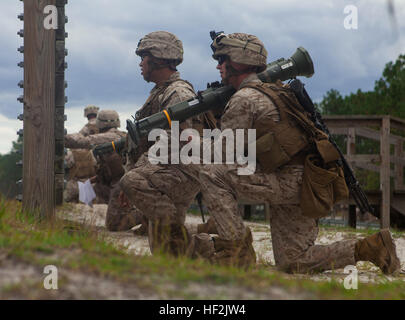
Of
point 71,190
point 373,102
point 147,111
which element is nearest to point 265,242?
point 147,111

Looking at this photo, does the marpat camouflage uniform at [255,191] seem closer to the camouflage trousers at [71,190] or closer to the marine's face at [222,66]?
the marine's face at [222,66]

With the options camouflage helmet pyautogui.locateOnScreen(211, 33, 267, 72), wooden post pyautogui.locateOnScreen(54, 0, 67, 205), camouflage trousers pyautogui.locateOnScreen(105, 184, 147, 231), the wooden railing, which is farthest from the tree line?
camouflage helmet pyautogui.locateOnScreen(211, 33, 267, 72)

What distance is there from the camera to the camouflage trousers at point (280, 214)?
15.1 ft

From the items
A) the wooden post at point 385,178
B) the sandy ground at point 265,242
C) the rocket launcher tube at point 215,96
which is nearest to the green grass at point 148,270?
the sandy ground at point 265,242

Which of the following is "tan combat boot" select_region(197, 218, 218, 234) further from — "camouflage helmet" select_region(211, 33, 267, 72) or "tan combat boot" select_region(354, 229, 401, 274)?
"camouflage helmet" select_region(211, 33, 267, 72)

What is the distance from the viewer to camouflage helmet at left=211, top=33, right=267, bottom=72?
4.81 m

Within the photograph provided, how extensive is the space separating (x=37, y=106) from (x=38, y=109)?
3 cm

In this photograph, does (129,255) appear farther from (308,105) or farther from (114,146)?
→ (114,146)

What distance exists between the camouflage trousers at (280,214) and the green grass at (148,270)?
108 cm

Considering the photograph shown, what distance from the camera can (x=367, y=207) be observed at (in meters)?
5.54

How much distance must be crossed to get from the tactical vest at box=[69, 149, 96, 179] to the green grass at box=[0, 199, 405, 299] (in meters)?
7.75

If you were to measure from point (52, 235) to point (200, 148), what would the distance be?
1.80 m

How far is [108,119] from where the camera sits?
9.59 m
